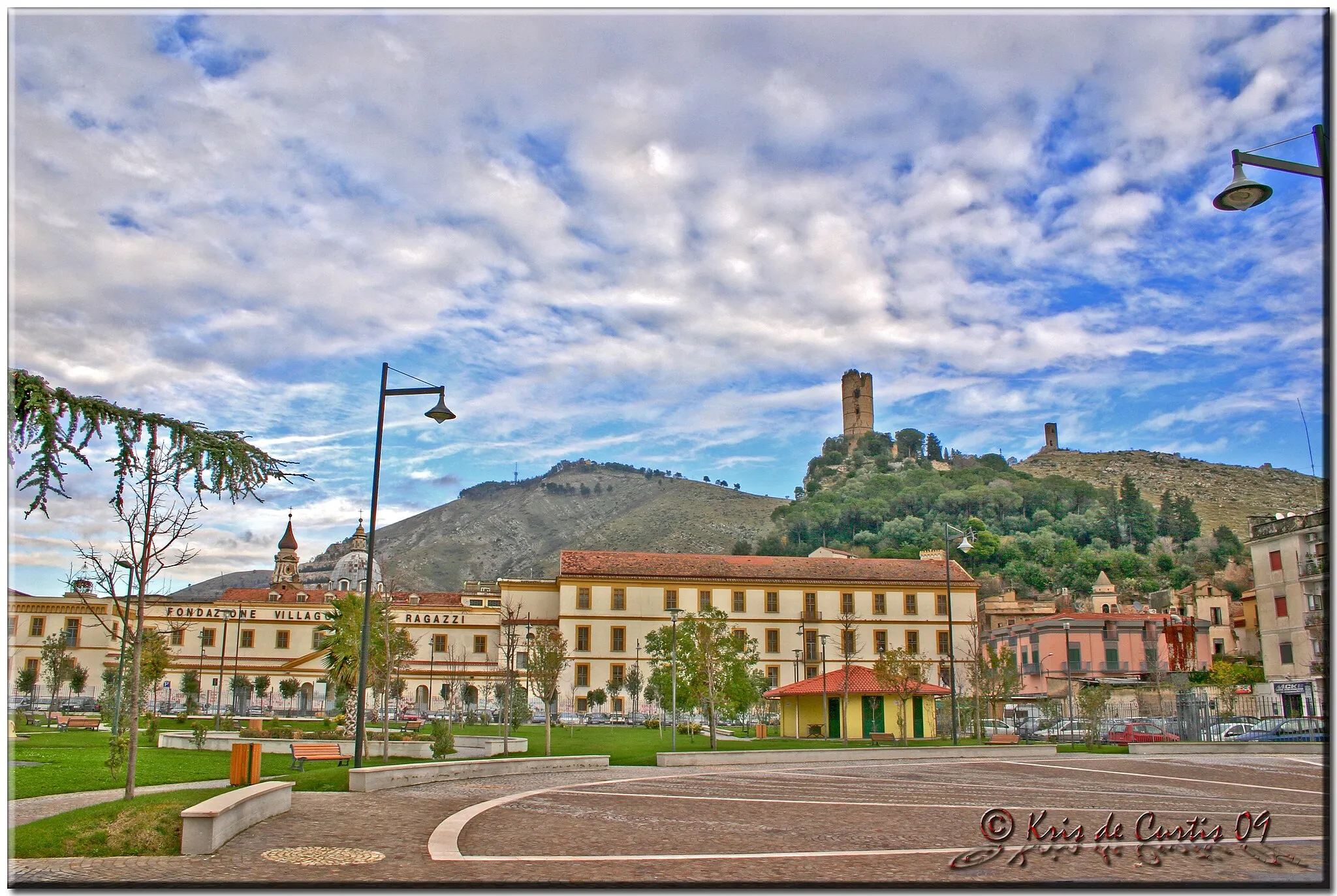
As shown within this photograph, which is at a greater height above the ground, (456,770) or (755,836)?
(755,836)

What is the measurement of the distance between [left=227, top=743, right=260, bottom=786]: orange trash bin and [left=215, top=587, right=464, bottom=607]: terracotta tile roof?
6043 cm

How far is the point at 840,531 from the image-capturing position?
134 metres

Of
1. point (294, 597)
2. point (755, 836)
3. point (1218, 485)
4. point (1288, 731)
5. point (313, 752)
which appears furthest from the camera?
point (1218, 485)

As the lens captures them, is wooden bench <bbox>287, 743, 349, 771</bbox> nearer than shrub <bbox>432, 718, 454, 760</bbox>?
Yes

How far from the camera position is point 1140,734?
119 feet

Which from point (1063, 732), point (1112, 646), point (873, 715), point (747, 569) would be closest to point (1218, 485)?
point (1112, 646)

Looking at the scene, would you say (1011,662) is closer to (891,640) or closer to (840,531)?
(891,640)

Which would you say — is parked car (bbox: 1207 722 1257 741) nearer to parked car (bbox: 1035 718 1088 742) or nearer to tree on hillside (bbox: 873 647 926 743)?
parked car (bbox: 1035 718 1088 742)

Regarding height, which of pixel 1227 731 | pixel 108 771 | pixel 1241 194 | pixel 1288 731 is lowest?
pixel 1227 731

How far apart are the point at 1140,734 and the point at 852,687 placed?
33.7ft

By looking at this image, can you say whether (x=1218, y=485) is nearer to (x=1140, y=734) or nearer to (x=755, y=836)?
(x=1140, y=734)

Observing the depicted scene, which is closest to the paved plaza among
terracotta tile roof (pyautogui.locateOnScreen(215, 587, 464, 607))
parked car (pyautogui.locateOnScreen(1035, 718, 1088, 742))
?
parked car (pyautogui.locateOnScreen(1035, 718, 1088, 742))

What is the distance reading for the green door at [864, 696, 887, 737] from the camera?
38.5m

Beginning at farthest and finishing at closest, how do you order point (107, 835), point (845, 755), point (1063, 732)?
point (1063, 732) < point (845, 755) < point (107, 835)
